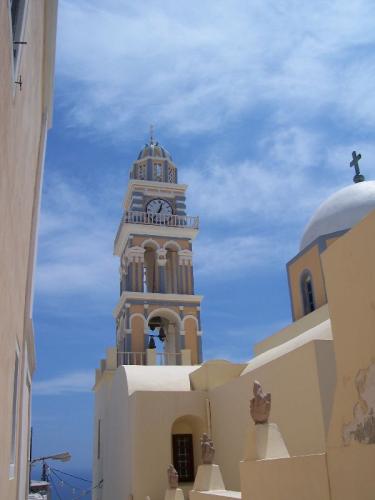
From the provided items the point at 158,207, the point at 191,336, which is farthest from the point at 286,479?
the point at 158,207

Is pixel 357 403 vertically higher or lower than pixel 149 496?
higher

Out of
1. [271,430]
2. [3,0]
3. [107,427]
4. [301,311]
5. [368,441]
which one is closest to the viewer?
[3,0]

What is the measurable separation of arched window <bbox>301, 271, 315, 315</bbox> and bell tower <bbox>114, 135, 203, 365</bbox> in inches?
222

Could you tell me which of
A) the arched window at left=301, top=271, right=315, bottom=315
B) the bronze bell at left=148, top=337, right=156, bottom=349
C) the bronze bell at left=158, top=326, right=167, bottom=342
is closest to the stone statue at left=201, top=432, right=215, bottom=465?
the arched window at left=301, top=271, right=315, bottom=315

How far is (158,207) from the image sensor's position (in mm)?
23453

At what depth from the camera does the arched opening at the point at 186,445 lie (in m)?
14.6

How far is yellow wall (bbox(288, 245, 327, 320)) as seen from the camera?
1539 cm

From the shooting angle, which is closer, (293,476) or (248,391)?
(293,476)

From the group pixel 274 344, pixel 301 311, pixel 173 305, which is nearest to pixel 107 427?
pixel 173 305

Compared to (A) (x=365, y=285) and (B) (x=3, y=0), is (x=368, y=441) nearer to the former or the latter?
(A) (x=365, y=285)

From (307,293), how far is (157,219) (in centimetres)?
877

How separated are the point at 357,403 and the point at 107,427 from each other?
1509cm

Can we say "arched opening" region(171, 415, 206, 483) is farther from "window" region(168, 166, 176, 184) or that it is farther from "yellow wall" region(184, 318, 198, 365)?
"window" region(168, 166, 176, 184)

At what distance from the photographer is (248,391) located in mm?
12406
